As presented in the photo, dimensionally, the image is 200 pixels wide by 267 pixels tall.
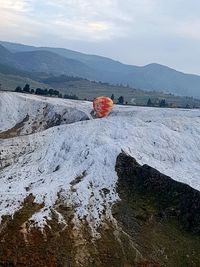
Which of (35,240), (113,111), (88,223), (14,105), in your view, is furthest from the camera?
(14,105)

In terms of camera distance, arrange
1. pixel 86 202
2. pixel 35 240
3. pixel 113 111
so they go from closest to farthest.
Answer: pixel 35 240 < pixel 86 202 < pixel 113 111

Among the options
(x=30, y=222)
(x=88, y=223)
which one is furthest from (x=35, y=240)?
(x=88, y=223)

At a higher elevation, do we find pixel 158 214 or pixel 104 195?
pixel 104 195

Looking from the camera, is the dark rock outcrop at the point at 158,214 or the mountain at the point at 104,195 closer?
the mountain at the point at 104,195

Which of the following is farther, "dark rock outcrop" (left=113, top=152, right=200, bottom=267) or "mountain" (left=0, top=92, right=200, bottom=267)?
"dark rock outcrop" (left=113, top=152, right=200, bottom=267)

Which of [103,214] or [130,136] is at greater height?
[130,136]

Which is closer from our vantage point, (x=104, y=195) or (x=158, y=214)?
(x=158, y=214)

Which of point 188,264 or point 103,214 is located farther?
point 103,214

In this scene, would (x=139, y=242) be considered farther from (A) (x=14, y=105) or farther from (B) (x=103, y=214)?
(A) (x=14, y=105)
